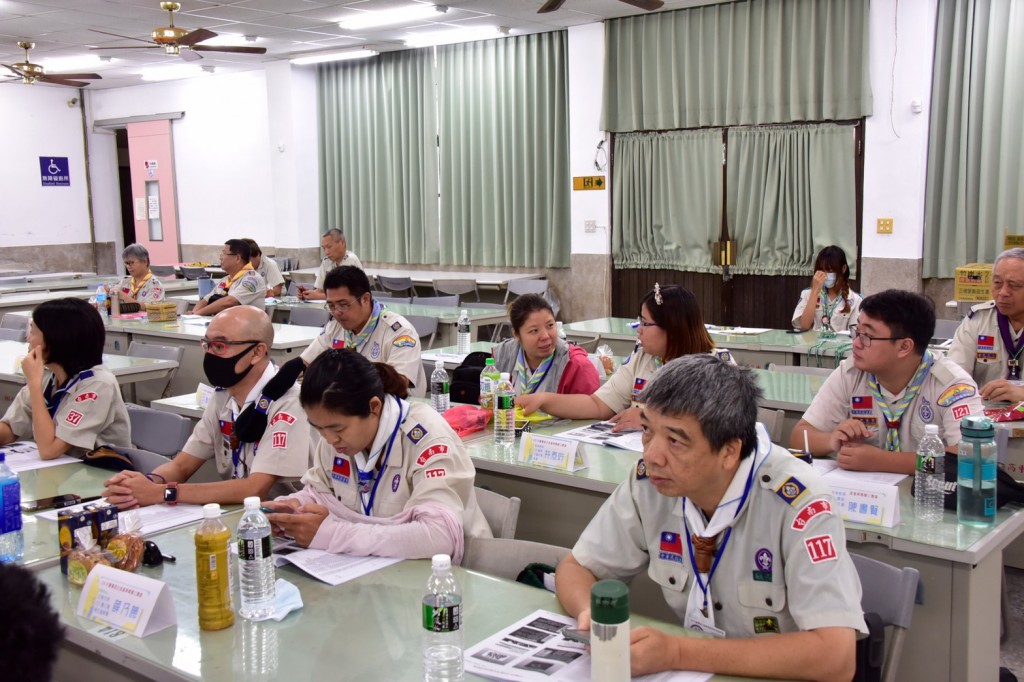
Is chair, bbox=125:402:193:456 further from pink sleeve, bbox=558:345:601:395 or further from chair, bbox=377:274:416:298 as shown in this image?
chair, bbox=377:274:416:298

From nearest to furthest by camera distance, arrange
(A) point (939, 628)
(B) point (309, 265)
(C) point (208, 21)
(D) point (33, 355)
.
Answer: (A) point (939, 628), (D) point (33, 355), (C) point (208, 21), (B) point (309, 265)

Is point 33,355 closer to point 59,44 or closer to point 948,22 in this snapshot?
point 948,22

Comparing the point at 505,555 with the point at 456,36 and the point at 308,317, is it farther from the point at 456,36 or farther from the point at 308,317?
the point at 456,36

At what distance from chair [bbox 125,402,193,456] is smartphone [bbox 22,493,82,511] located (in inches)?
29.6

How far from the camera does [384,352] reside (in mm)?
4703

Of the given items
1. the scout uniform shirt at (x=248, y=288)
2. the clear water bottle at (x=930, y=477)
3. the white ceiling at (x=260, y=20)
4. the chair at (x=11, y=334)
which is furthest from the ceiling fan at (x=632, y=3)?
the chair at (x=11, y=334)

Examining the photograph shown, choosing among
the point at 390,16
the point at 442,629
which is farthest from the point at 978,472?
the point at 390,16

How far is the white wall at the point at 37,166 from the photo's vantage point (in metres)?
12.9

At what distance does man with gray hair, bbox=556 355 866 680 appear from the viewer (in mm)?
1673

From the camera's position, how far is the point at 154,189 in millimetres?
13531

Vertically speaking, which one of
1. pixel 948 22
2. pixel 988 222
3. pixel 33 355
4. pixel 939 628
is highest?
pixel 948 22

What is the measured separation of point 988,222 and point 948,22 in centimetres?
160

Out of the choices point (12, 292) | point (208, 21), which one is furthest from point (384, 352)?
point (12, 292)

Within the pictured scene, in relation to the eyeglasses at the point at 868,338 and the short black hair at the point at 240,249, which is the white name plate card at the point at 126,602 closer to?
the eyeglasses at the point at 868,338
